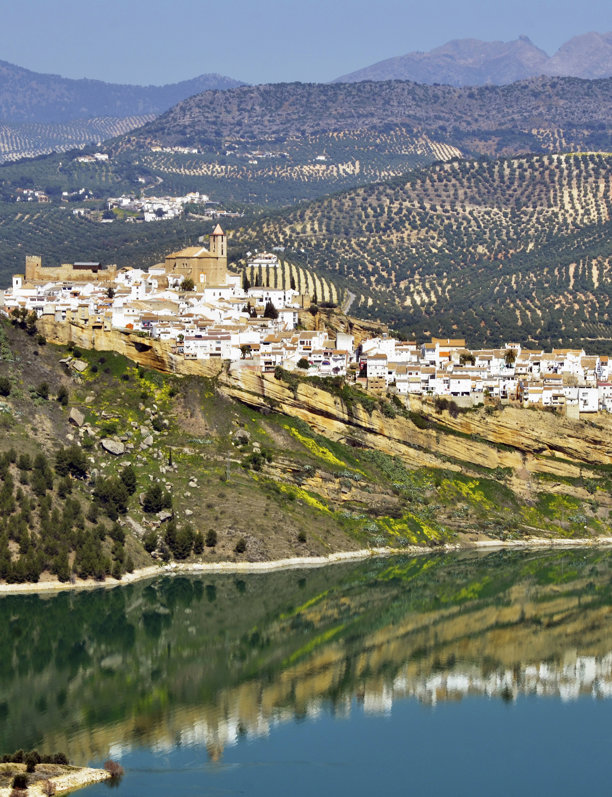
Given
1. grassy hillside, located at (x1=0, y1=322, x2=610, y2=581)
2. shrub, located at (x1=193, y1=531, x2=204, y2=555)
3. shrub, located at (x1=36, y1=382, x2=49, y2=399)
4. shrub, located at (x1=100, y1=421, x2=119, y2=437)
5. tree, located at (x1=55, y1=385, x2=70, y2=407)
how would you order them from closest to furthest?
grassy hillside, located at (x1=0, y1=322, x2=610, y2=581) < shrub, located at (x1=193, y1=531, x2=204, y2=555) < shrub, located at (x1=100, y1=421, x2=119, y2=437) < shrub, located at (x1=36, y1=382, x2=49, y2=399) < tree, located at (x1=55, y1=385, x2=70, y2=407)

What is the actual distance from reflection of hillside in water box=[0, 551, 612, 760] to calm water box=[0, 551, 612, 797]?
0.09 metres

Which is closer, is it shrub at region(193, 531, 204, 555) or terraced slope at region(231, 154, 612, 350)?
shrub at region(193, 531, 204, 555)

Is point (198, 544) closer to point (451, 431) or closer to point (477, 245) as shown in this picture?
point (451, 431)

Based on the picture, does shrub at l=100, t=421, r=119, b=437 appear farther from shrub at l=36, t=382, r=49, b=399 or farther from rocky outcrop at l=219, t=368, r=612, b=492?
rocky outcrop at l=219, t=368, r=612, b=492

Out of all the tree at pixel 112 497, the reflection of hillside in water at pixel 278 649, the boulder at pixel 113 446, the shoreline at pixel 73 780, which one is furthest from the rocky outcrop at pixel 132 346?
the shoreline at pixel 73 780

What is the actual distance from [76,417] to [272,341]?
13.5m

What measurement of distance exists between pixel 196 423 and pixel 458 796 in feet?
104

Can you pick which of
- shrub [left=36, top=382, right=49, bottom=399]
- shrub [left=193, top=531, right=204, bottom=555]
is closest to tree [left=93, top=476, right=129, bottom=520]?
shrub [left=193, top=531, right=204, bottom=555]

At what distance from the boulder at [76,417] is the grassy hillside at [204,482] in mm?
205

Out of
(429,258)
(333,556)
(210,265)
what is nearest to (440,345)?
(210,265)

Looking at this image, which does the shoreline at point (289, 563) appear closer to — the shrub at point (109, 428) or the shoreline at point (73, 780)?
the shrub at point (109, 428)

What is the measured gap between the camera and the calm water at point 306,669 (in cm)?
4109

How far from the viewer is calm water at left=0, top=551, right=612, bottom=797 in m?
41.1

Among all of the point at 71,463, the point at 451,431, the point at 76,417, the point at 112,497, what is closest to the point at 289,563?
the point at 112,497
